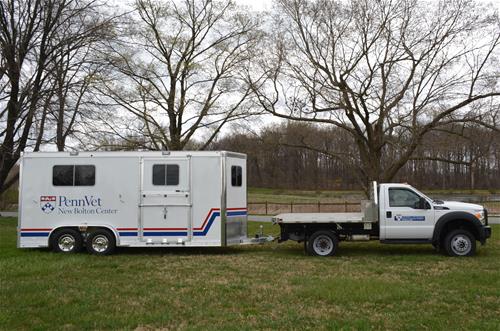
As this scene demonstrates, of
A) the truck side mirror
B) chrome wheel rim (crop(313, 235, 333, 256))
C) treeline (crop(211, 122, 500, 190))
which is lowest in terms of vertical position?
chrome wheel rim (crop(313, 235, 333, 256))

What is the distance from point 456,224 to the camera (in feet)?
40.7

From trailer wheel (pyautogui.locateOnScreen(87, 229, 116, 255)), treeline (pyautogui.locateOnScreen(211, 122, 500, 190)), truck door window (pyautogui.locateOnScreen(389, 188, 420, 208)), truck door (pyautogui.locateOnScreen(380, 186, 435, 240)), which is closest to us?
truck door (pyautogui.locateOnScreen(380, 186, 435, 240))

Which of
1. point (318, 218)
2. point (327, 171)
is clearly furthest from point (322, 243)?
point (327, 171)

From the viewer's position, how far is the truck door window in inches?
489

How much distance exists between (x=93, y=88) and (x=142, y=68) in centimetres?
439

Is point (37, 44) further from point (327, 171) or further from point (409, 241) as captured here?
point (327, 171)

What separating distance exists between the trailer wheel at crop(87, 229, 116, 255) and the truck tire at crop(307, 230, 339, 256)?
505 centimetres

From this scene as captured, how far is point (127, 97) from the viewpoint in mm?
29891

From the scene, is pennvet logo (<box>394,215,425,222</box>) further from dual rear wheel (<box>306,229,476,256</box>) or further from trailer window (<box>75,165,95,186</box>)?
trailer window (<box>75,165,95,186</box>)

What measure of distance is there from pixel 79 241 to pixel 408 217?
8.38 meters

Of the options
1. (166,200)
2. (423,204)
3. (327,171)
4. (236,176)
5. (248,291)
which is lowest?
(248,291)

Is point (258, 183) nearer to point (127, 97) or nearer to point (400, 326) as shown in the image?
point (127, 97)

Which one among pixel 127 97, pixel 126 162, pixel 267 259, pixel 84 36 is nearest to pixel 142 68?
pixel 127 97

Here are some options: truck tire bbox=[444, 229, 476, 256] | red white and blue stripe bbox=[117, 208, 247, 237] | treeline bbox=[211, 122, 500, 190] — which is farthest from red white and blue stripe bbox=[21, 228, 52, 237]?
treeline bbox=[211, 122, 500, 190]
